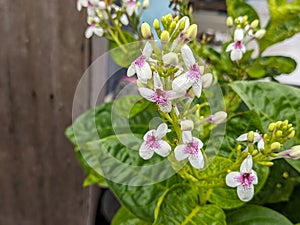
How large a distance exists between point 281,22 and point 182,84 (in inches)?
15.2

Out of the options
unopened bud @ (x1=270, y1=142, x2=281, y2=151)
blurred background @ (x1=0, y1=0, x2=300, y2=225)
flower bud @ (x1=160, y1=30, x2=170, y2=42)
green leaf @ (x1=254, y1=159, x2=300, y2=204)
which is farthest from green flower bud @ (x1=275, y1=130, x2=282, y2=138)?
blurred background @ (x1=0, y1=0, x2=300, y2=225)

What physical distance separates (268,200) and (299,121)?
0.42 feet

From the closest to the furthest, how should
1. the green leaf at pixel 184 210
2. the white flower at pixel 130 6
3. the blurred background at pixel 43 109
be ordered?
the green leaf at pixel 184 210, the white flower at pixel 130 6, the blurred background at pixel 43 109

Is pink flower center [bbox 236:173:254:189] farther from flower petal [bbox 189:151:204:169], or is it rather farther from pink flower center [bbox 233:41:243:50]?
pink flower center [bbox 233:41:243:50]

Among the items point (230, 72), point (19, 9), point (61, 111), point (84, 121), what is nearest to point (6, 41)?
point (19, 9)

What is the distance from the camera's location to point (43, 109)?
38.4 inches

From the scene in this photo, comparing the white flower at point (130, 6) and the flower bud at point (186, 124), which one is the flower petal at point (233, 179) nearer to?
the flower bud at point (186, 124)

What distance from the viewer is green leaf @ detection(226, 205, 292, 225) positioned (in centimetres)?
50

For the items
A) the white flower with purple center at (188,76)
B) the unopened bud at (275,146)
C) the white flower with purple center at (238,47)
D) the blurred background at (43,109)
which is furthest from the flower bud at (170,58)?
the blurred background at (43,109)

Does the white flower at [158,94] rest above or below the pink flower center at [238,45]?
above

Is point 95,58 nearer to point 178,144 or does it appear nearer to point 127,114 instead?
point 127,114

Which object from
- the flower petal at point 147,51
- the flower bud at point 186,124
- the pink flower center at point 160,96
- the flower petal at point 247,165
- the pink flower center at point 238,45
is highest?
the flower petal at point 147,51

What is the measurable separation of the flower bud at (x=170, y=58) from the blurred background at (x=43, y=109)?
47 centimetres

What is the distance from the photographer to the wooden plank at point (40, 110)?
0.87m
